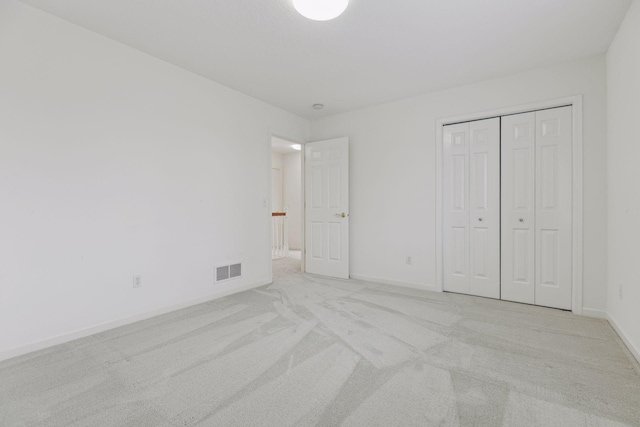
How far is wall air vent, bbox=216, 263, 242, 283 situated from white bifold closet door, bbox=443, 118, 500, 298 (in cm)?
258

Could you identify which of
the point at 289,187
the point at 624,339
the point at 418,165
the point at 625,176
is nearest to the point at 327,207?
the point at 418,165

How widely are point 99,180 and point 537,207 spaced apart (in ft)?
13.8

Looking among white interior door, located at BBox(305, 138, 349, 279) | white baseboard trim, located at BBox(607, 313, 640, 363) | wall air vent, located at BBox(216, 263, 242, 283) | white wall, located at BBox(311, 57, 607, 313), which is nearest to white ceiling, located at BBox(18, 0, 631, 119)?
white wall, located at BBox(311, 57, 607, 313)

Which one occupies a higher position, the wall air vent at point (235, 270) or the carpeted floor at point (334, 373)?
the wall air vent at point (235, 270)

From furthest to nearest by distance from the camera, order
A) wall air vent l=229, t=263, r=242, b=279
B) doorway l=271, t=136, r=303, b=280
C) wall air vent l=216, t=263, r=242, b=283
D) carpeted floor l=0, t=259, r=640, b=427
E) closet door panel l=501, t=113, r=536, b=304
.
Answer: doorway l=271, t=136, r=303, b=280
wall air vent l=229, t=263, r=242, b=279
wall air vent l=216, t=263, r=242, b=283
closet door panel l=501, t=113, r=536, b=304
carpeted floor l=0, t=259, r=640, b=427

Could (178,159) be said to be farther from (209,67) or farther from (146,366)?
(146,366)

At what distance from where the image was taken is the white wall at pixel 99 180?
207 centimetres

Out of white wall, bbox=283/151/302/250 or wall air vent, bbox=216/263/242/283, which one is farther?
white wall, bbox=283/151/302/250

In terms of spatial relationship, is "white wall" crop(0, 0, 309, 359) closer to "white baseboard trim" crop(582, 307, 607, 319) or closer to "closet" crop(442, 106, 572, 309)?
"closet" crop(442, 106, 572, 309)

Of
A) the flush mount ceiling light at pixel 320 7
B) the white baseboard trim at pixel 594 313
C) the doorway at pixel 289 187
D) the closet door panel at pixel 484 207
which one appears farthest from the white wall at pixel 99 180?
the doorway at pixel 289 187

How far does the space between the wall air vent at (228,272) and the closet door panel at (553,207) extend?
3360 mm

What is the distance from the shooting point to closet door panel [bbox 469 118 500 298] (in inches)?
Result: 131

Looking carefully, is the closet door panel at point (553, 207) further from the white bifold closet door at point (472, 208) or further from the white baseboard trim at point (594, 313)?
the white bifold closet door at point (472, 208)

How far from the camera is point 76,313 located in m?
2.32
